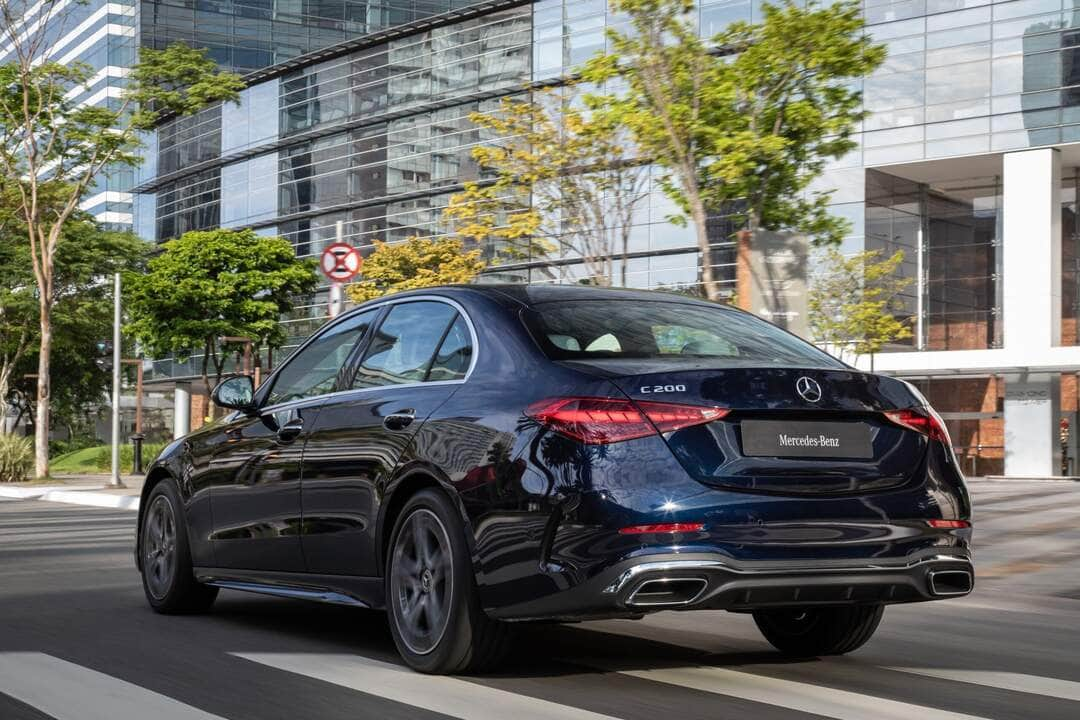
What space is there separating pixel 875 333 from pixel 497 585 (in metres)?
37.8

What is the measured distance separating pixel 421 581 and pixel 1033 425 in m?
43.4

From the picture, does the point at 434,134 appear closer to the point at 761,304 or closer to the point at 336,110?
the point at 336,110

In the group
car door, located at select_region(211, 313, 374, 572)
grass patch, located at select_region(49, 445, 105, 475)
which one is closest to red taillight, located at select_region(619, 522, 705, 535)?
car door, located at select_region(211, 313, 374, 572)

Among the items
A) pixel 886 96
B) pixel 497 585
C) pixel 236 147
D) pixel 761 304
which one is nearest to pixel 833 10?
pixel 761 304

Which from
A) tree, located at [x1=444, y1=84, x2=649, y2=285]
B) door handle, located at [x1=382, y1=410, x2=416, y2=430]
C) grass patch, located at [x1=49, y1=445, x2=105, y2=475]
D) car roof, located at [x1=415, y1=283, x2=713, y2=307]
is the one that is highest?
tree, located at [x1=444, y1=84, x2=649, y2=285]

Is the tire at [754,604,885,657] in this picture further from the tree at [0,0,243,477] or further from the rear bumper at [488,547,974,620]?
the tree at [0,0,243,477]

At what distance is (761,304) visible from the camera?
12.4 m

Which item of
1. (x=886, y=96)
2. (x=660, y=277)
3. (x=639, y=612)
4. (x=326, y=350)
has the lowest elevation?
(x=639, y=612)

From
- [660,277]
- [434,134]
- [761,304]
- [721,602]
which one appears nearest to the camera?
[721,602]

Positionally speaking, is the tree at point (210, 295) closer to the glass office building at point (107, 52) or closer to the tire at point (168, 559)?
the glass office building at point (107, 52)

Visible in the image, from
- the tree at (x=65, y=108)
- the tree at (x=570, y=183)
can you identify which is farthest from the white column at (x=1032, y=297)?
the tree at (x=570, y=183)

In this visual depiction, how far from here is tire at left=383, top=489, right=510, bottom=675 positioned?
18.4 feet

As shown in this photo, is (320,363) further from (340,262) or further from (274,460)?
(340,262)

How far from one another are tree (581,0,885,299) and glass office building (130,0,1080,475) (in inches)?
868
